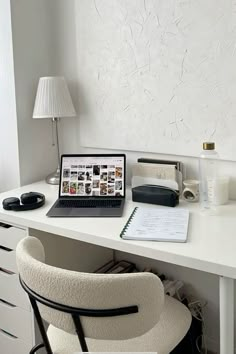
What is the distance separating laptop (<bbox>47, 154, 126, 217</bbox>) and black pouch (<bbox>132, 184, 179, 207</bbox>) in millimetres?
76

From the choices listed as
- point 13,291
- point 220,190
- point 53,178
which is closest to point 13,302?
point 13,291

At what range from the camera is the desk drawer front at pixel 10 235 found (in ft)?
5.17

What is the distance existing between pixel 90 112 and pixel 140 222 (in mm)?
785

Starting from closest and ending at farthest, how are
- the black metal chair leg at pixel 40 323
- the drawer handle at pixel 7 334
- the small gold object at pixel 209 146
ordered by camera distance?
the black metal chair leg at pixel 40 323 → the small gold object at pixel 209 146 → the drawer handle at pixel 7 334

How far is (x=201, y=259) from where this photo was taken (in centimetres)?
112

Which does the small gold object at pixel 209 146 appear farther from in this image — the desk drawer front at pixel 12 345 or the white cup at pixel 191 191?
the desk drawer front at pixel 12 345

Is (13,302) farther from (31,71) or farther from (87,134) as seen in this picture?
(31,71)

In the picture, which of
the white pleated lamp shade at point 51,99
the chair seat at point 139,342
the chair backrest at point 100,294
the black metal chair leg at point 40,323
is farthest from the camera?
the white pleated lamp shade at point 51,99

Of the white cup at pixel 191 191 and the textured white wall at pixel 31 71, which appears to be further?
the textured white wall at pixel 31 71

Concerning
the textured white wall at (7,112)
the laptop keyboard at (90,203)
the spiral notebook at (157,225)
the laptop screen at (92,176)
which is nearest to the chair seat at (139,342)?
the spiral notebook at (157,225)

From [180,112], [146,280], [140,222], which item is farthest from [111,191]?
[146,280]

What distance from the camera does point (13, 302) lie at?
1.66 metres

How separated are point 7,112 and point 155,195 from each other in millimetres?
873

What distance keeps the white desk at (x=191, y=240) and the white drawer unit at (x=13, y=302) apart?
2.7 inches
